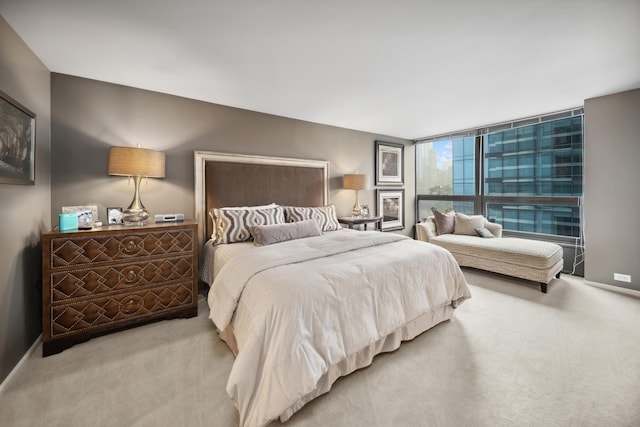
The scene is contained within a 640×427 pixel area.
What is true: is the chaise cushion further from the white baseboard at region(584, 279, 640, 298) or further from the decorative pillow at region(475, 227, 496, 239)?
the white baseboard at region(584, 279, 640, 298)

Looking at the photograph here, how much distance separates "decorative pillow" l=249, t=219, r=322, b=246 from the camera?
2.71 meters

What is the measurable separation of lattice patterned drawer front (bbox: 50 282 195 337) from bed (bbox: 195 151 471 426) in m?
0.40

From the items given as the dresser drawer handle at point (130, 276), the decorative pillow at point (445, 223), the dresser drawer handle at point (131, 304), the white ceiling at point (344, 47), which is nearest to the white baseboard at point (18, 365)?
the dresser drawer handle at point (131, 304)

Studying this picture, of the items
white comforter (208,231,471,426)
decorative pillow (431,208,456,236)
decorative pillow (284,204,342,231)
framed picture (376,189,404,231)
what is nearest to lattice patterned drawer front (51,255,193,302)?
white comforter (208,231,471,426)

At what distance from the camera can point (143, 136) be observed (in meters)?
2.89

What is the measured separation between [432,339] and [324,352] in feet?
3.93

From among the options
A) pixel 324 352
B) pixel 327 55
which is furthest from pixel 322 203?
pixel 324 352

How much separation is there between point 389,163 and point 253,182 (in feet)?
9.73

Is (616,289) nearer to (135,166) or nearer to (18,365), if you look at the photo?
(135,166)

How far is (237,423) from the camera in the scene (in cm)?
142

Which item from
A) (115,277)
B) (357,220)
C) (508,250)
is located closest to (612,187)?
(508,250)

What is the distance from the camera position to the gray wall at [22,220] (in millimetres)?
1754

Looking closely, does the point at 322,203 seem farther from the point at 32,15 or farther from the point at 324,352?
Answer: the point at 32,15

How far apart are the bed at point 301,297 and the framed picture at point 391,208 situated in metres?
2.38
